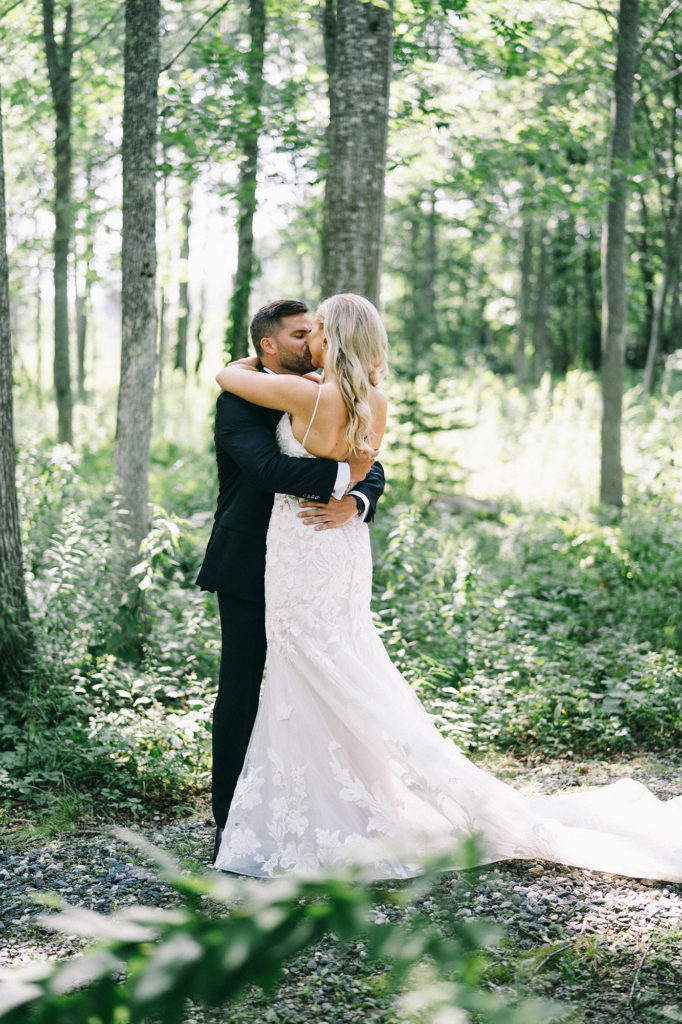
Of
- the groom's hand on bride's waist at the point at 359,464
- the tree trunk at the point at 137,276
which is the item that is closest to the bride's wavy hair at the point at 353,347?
the groom's hand on bride's waist at the point at 359,464

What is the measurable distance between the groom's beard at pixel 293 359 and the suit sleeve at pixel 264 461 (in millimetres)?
285

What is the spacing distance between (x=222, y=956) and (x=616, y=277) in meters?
10.5

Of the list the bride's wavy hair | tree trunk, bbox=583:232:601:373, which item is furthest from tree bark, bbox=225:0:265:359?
tree trunk, bbox=583:232:601:373

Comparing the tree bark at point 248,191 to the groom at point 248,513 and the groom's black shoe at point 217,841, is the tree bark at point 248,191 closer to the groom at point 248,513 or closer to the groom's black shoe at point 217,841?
the groom at point 248,513

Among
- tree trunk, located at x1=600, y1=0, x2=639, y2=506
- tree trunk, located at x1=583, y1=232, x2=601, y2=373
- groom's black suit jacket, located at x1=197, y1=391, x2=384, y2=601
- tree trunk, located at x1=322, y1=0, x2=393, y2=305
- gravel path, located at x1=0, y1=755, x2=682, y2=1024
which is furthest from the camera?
tree trunk, located at x1=583, y1=232, x2=601, y2=373

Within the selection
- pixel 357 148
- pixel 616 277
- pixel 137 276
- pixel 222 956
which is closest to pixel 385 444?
pixel 616 277

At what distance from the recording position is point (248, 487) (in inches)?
156

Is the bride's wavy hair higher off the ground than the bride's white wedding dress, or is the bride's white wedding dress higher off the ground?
the bride's wavy hair

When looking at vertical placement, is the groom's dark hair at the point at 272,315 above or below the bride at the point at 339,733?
above

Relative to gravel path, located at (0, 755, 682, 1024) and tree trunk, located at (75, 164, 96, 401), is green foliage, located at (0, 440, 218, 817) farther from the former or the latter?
tree trunk, located at (75, 164, 96, 401)

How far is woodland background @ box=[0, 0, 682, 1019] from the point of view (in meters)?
5.47

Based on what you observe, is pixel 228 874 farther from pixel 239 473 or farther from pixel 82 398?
pixel 82 398

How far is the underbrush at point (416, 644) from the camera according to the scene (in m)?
4.86

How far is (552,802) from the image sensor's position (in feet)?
14.0
